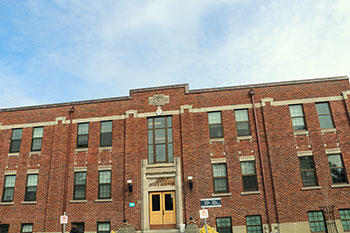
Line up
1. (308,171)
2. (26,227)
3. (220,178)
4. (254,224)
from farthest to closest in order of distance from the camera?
1. (26,227)
2. (220,178)
3. (308,171)
4. (254,224)

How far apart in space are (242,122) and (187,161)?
483cm

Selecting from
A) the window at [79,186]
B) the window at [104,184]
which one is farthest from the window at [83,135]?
the window at [104,184]

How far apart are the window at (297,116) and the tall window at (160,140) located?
340 inches

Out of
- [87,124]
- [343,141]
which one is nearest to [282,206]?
[343,141]

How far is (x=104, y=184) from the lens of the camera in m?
19.0

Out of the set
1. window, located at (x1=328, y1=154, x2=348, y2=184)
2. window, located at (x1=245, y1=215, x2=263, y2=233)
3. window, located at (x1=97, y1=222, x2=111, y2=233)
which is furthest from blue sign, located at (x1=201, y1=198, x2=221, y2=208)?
window, located at (x1=328, y1=154, x2=348, y2=184)

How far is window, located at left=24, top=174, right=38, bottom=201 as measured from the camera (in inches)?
765

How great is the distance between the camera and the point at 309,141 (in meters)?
18.0

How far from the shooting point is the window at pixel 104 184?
738 inches

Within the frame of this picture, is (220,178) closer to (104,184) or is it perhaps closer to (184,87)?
(184,87)

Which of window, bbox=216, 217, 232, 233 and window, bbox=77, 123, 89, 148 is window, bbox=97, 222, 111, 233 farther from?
window, bbox=216, 217, 232, 233

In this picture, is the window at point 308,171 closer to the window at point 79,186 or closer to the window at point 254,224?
the window at point 254,224

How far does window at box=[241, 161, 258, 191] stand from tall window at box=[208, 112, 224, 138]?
2.64 meters

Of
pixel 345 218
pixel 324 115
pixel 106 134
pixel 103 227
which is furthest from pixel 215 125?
pixel 103 227
